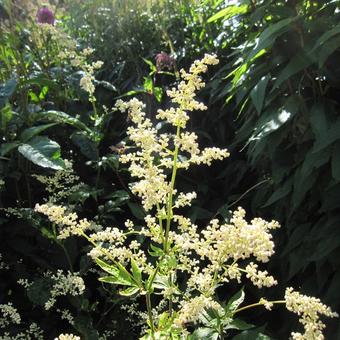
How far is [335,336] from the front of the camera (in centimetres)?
159

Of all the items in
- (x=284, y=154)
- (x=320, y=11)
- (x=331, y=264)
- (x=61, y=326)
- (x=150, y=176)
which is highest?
(x=320, y=11)

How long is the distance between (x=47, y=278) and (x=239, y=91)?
1.03m

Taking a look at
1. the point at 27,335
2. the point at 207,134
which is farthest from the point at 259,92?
the point at 27,335

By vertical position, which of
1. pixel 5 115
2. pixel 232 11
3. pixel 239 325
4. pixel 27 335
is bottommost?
pixel 27 335

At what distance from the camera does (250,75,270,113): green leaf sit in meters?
1.77

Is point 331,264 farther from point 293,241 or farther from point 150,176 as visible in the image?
point 150,176

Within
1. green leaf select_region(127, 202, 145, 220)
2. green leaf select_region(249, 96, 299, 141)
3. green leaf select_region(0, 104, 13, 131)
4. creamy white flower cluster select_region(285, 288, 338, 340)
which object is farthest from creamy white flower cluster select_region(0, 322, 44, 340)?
creamy white flower cluster select_region(285, 288, 338, 340)

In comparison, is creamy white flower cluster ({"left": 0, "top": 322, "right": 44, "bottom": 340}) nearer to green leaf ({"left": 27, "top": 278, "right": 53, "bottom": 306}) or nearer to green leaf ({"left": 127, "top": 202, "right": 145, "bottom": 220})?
green leaf ({"left": 27, "top": 278, "right": 53, "bottom": 306})

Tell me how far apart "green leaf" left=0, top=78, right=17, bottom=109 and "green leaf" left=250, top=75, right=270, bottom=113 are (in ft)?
3.40

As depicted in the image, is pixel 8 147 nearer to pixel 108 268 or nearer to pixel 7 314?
pixel 7 314

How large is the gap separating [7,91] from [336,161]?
140cm

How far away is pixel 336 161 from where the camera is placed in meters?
1.52

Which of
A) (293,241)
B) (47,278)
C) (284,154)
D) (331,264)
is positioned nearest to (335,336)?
(331,264)

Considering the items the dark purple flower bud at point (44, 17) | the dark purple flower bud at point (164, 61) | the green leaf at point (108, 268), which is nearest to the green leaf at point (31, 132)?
the dark purple flower bud at point (164, 61)
